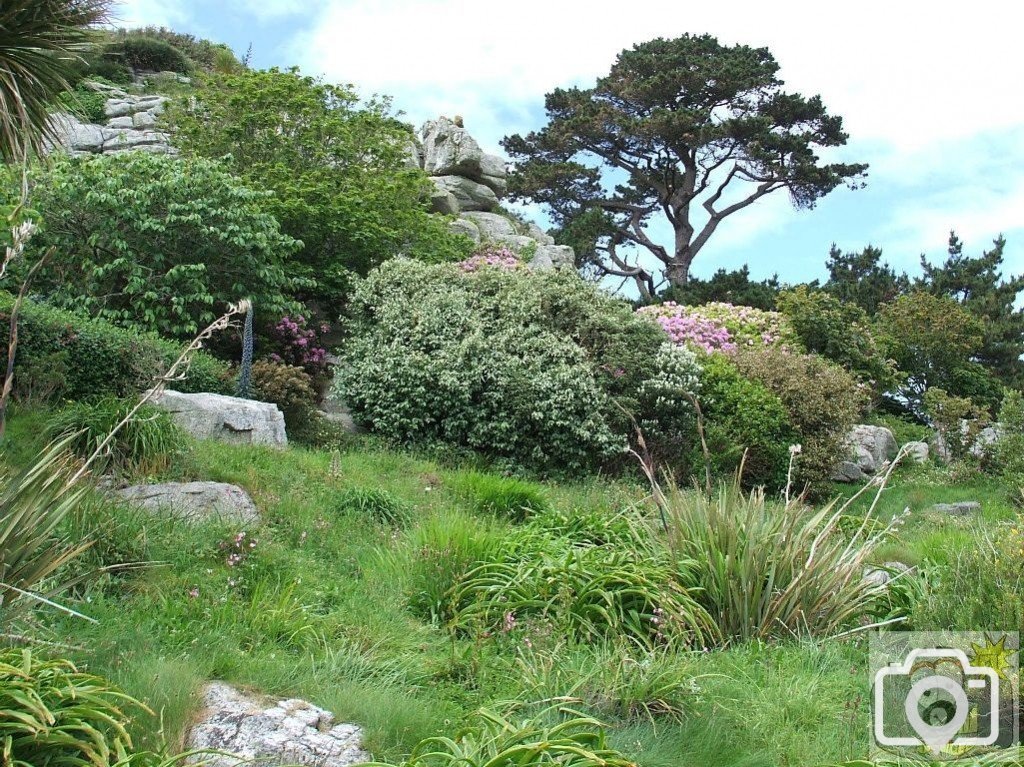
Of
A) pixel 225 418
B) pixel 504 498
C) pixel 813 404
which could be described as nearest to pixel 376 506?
pixel 504 498

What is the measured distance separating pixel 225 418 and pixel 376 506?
10.1 feet

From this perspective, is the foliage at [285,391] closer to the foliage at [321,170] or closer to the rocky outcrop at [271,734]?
the foliage at [321,170]

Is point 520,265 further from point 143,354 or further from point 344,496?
point 344,496

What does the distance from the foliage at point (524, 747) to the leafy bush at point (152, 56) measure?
118ft

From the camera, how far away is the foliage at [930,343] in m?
22.3

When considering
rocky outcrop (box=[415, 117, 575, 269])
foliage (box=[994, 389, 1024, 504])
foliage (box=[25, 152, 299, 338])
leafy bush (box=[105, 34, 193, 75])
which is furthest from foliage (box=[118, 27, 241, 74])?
foliage (box=[994, 389, 1024, 504])

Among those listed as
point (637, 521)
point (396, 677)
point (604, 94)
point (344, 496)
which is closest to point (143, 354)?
point (344, 496)

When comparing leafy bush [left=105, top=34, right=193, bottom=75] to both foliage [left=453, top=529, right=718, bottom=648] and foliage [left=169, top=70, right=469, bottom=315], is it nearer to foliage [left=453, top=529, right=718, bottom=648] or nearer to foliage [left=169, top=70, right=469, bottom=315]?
foliage [left=169, top=70, right=469, bottom=315]

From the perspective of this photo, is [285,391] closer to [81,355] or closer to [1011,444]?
[81,355]

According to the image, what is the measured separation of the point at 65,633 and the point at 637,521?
168 inches

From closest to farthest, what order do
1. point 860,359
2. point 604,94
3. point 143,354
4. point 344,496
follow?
point 344,496
point 143,354
point 860,359
point 604,94

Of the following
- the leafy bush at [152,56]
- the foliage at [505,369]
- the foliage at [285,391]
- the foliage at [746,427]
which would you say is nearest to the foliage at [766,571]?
the foliage at [505,369]

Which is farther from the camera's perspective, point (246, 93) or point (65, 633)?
point (246, 93)

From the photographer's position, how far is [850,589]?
6.12 meters
